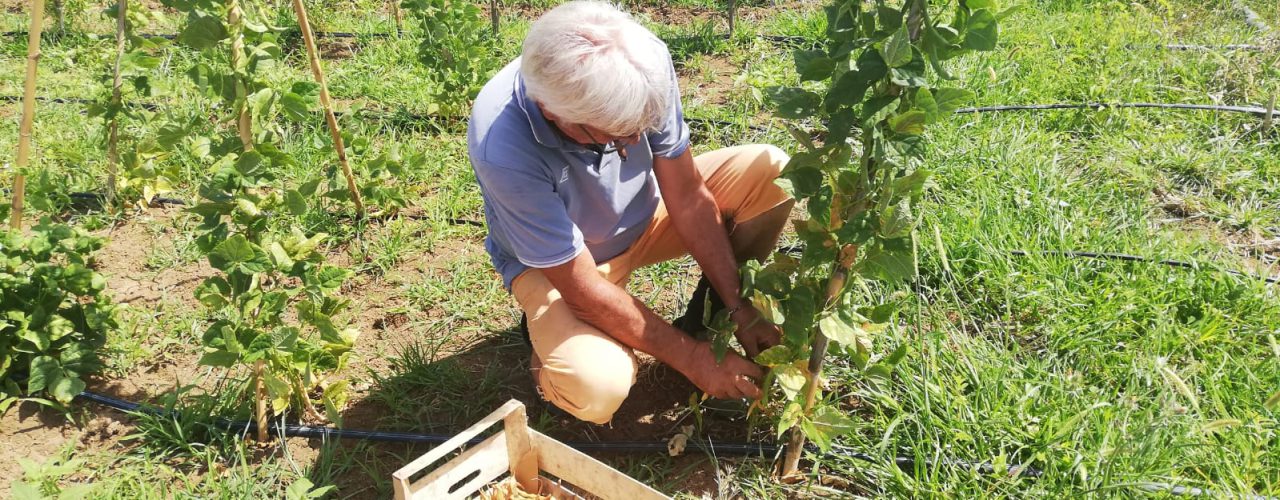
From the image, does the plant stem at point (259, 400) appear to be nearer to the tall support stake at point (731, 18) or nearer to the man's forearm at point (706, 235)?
the man's forearm at point (706, 235)

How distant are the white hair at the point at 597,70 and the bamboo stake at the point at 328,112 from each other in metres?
1.21

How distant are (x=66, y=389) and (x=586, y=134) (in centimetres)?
147

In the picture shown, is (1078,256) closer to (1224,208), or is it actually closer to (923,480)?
(1224,208)

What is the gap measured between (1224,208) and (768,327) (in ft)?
6.13

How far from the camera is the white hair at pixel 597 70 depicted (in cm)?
165

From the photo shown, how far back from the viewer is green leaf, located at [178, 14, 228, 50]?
1880 mm

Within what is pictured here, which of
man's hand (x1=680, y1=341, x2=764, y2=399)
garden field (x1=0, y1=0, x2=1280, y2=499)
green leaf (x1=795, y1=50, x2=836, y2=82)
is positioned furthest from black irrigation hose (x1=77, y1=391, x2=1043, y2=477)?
green leaf (x1=795, y1=50, x2=836, y2=82)

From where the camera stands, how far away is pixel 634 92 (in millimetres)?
1672

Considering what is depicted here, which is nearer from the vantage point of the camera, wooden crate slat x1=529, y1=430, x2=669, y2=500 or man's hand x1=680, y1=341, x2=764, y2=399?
wooden crate slat x1=529, y1=430, x2=669, y2=500

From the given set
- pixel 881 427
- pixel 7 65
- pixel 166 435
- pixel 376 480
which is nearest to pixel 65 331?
pixel 166 435

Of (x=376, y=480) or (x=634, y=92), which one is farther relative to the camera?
(x=376, y=480)

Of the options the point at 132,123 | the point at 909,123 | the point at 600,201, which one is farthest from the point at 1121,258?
the point at 132,123

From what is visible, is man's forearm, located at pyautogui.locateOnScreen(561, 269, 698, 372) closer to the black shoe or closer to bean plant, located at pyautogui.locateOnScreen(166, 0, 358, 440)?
the black shoe

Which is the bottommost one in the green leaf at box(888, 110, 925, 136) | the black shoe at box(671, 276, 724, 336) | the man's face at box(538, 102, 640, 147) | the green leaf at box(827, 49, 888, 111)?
the black shoe at box(671, 276, 724, 336)
